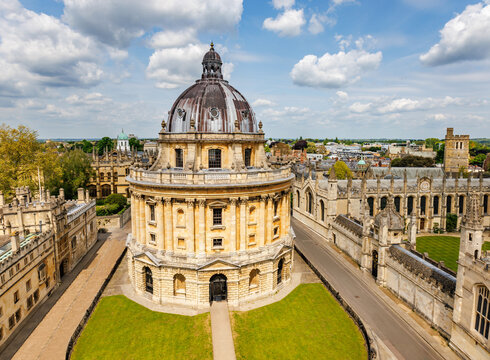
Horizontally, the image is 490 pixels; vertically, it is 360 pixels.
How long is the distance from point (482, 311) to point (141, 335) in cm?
2810

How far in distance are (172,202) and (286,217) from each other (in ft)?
46.3

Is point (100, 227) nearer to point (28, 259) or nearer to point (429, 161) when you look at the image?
point (28, 259)

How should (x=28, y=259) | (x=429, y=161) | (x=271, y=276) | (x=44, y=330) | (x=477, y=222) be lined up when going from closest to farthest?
(x=477, y=222)
(x=44, y=330)
(x=28, y=259)
(x=271, y=276)
(x=429, y=161)

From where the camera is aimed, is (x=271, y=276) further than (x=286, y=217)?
No

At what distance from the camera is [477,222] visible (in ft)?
78.7

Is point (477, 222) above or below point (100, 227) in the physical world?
above

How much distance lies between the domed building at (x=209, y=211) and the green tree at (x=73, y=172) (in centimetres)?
4178

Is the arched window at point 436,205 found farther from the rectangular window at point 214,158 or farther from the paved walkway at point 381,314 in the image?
the rectangular window at point 214,158

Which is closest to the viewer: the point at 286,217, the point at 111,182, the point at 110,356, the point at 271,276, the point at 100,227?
the point at 110,356

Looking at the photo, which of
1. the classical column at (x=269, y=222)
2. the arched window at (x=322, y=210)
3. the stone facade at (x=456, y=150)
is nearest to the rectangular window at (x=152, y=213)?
the classical column at (x=269, y=222)

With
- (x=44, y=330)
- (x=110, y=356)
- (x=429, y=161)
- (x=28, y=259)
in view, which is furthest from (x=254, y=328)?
(x=429, y=161)

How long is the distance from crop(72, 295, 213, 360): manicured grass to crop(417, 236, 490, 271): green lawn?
36118 millimetres

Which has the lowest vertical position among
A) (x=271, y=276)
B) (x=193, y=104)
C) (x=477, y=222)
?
(x=271, y=276)

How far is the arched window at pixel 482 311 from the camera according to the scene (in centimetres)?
2266
